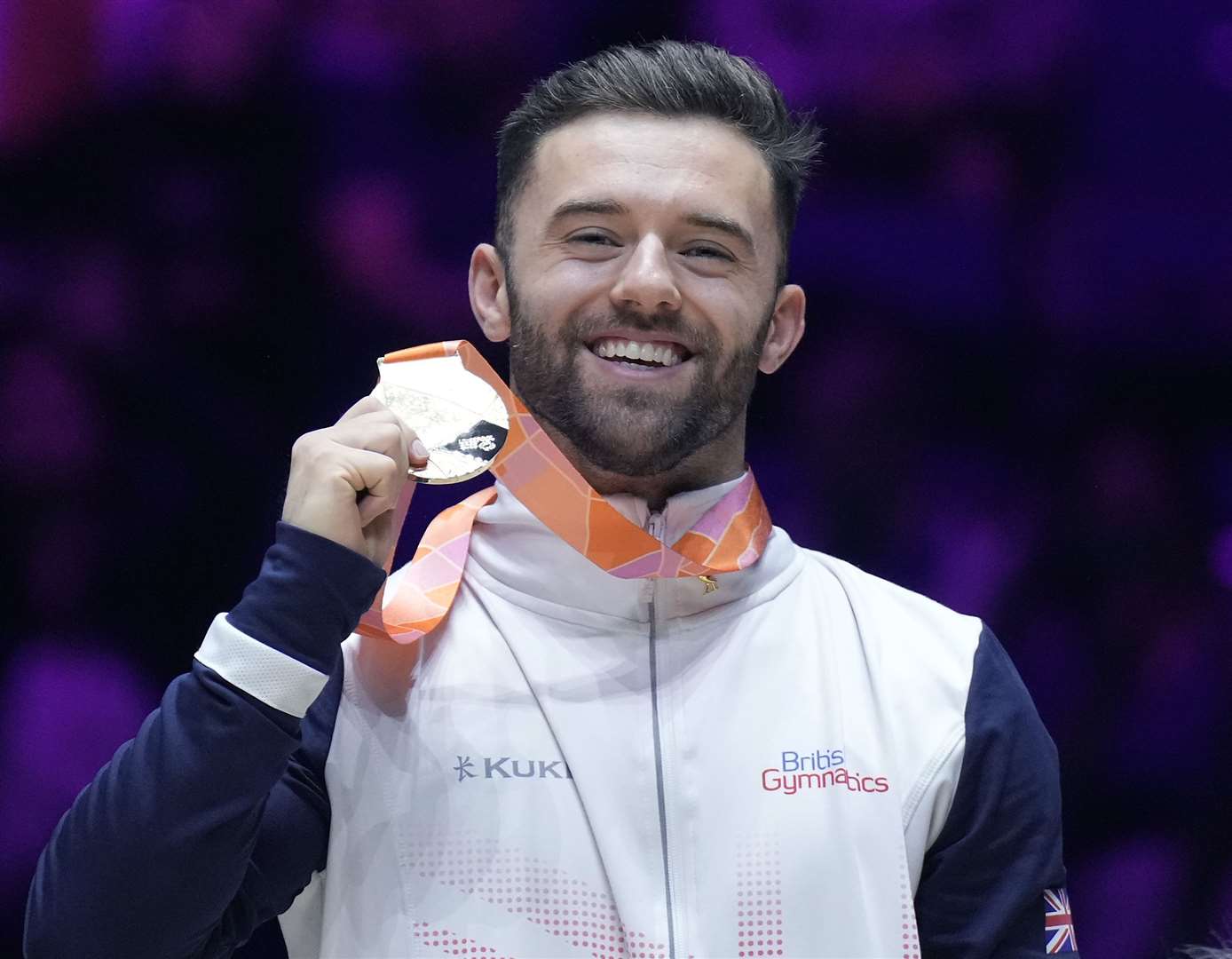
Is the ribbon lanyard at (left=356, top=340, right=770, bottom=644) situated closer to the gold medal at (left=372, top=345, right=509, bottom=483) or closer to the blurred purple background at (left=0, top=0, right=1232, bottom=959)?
the gold medal at (left=372, top=345, right=509, bottom=483)

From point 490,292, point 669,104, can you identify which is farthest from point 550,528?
point 669,104

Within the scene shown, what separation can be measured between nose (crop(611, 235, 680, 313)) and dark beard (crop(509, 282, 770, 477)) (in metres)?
0.02

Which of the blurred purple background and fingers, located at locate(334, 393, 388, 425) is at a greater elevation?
the blurred purple background

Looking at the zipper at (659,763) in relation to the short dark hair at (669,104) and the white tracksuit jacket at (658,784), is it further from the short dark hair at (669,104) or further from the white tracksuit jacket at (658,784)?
the short dark hair at (669,104)

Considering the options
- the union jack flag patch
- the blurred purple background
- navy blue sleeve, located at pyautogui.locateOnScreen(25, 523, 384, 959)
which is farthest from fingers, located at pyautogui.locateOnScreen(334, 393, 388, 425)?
the union jack flag patch

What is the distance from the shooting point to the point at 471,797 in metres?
2.18

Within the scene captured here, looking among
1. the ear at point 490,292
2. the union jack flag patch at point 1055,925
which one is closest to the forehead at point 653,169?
the ear at point 490,292

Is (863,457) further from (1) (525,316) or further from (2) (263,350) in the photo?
(2) (263,350)

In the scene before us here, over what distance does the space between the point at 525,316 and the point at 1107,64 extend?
1391 mm

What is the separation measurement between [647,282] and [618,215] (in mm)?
136

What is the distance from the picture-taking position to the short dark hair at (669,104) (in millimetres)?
2484

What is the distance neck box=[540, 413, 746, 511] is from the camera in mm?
2430

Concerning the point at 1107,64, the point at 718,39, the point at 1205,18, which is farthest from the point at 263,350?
the point at 1205,18

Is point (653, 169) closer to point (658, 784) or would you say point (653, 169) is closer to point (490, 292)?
point (490, 292)
